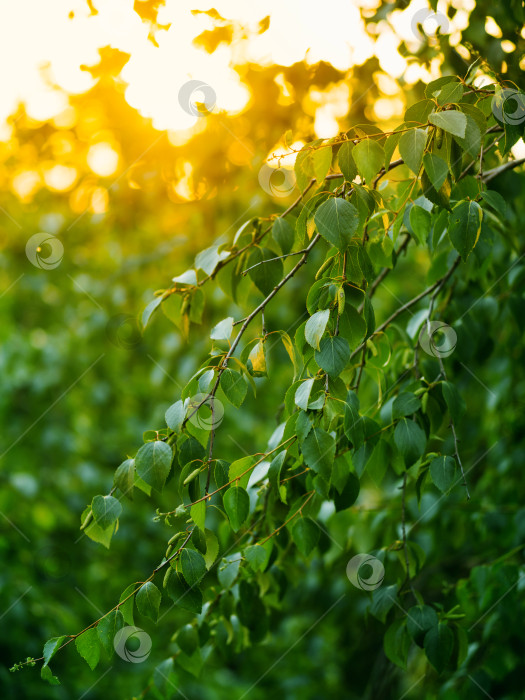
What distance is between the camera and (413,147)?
0.55 m

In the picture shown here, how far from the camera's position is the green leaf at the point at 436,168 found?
1.82ft

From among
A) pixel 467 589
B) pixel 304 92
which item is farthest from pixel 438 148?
pixel 304 92

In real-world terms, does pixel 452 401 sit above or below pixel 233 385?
below

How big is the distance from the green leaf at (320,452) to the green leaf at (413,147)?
0.24 m

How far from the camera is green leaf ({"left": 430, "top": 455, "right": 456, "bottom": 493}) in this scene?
692 millimetres

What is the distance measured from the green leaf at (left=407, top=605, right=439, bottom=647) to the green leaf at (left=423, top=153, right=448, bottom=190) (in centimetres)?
48

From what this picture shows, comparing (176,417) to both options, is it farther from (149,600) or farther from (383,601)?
(383,601)

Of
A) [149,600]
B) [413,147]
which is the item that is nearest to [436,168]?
[413,147]

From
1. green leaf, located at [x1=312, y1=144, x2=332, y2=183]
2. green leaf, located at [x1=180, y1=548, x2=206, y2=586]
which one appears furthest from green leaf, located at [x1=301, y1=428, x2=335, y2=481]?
green leaf, located at [x1=312, y1=144, x2=332, y2=183]

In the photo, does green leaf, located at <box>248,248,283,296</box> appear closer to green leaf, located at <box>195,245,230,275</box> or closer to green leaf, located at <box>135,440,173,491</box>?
green leaf, located at <box>195,245,230,275</box>

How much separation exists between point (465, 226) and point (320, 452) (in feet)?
0.80

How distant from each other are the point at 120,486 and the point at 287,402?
182 millimetres

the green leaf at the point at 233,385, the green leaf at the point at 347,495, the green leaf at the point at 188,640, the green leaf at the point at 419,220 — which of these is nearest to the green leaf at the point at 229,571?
the green leaf at the point at 188,640

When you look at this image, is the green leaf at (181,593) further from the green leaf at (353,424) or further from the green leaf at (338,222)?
the green leaf at (338,222)
